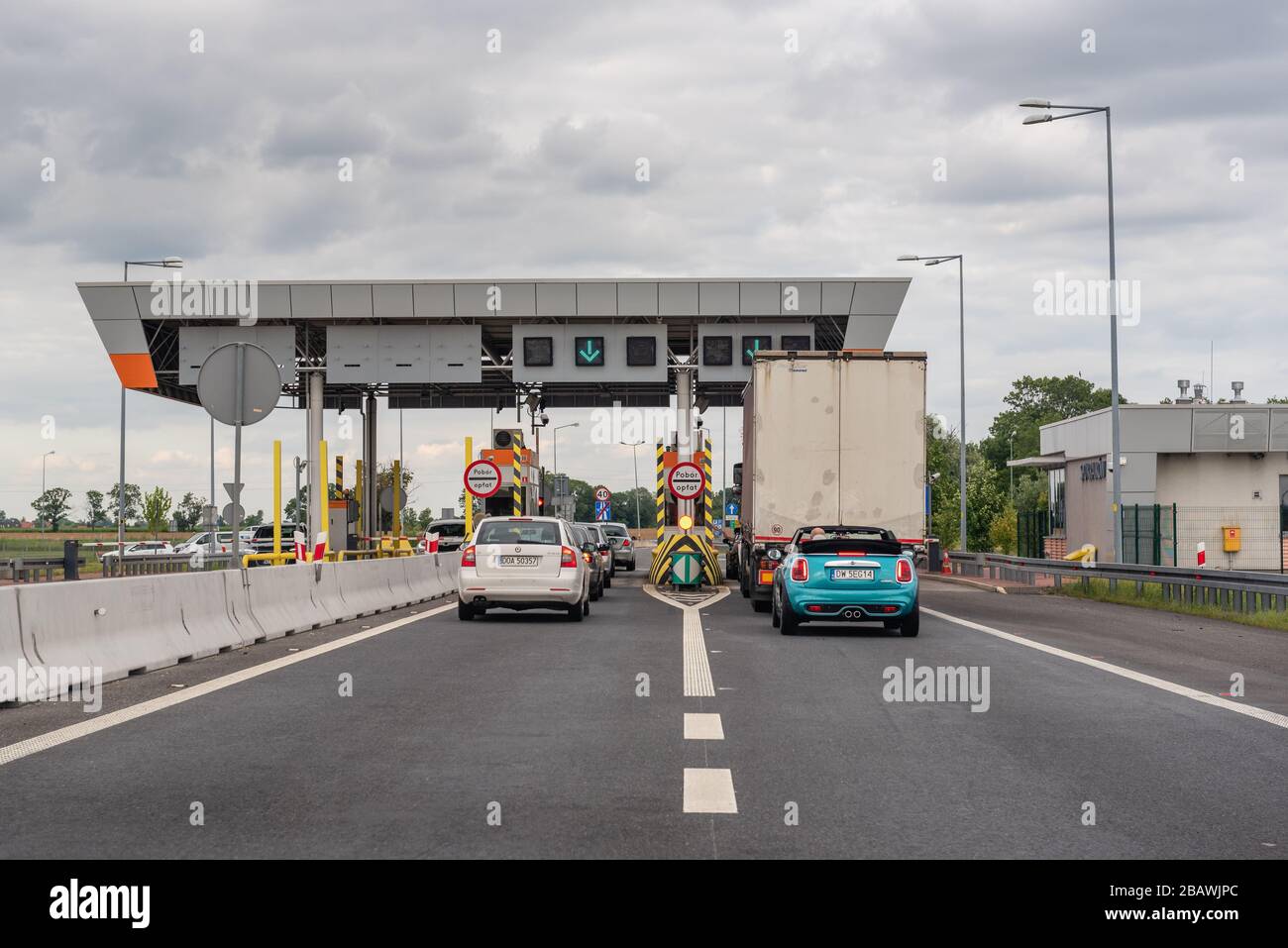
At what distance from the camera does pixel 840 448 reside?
2241 cm

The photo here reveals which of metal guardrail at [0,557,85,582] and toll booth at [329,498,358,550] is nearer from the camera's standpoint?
metal guardrail at [0,557,85,582]

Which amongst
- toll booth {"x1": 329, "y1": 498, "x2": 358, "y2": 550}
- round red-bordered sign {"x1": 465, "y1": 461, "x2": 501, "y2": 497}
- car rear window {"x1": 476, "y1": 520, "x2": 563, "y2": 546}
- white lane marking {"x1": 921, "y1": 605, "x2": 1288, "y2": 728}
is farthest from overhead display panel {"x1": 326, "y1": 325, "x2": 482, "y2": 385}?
white lane marking {"x1": 921, "y1": 605, "x2": 1288, "y2": 728}

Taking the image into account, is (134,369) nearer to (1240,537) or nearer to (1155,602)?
(1155,602)

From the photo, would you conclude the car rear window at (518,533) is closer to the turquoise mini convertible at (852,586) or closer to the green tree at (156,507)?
the turquoise mini convertible at (852,586)

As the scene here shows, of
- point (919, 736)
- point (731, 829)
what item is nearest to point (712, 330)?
point (919, 736)

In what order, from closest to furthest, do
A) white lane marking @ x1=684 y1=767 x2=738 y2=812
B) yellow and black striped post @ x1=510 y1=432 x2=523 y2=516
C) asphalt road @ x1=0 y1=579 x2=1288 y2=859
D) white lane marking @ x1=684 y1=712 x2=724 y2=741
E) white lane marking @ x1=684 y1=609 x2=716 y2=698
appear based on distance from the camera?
asphalt road @ x1=0 y1=579 x2=1288 y2=859
white lane marking @ x1=684 y1=767 x2=738 y2=812
white lane marking @ x1=684 y1=712 x2=724 y2=741
white lane marking @ x1=684 y1=609 x2=716 y2=698
yellow and black striped post @ x1=510 y1=432 x2=523 y2=516

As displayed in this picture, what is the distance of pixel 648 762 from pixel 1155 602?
19.6 metres

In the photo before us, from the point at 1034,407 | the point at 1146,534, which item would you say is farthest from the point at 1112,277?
the point at 1034,407

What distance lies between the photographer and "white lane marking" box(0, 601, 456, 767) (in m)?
8.70

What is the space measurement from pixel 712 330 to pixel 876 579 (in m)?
26.5

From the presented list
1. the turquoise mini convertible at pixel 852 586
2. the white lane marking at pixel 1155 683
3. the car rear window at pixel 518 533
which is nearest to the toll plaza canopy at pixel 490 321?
the car rear window at pixel 518 533

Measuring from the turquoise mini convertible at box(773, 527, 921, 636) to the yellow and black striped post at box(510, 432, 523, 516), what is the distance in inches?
861

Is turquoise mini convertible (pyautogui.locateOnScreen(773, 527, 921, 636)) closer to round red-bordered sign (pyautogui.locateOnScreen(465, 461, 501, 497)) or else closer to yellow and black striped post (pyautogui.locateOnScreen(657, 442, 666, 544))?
round red-bordered sign (pyautogui.locateOnScreen(465, 461, 501, 497))
